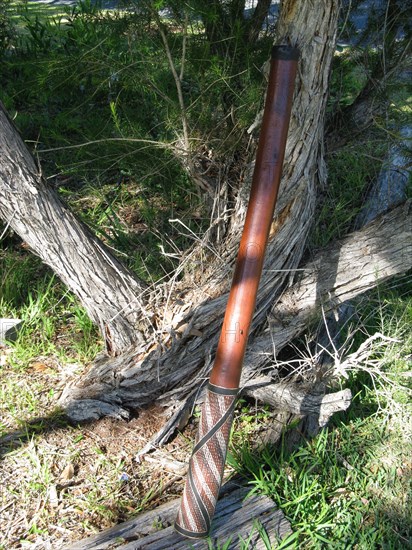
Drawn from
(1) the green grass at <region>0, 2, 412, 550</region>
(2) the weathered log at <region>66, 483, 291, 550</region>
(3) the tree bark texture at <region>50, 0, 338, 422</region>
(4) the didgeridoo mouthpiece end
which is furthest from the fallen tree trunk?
(4) the didgeridoo mouthpiece end

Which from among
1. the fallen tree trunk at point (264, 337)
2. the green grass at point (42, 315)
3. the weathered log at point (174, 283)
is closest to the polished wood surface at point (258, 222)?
the weathered log at point (174, 283)

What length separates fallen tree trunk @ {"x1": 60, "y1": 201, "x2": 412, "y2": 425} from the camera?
9.37ft

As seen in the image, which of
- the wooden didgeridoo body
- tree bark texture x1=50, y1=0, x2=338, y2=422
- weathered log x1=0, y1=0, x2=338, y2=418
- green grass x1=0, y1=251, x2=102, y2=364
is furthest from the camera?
green grass x1=0, y1=251, x2=102, y2=364

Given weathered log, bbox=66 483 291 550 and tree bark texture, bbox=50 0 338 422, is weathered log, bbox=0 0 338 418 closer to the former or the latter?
tree bark texture, bbox=50 0 338 422

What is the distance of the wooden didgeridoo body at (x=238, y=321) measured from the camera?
7.54 ft

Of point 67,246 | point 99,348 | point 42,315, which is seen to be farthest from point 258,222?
point 42,315

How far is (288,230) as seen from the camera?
2.89m

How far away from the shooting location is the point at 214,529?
2.43 metres

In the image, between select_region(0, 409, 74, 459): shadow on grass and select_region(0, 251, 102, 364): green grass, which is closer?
select_region(0, 409, 74, 459): shadow on grass

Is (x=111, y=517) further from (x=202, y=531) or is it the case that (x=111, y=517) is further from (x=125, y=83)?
(x=125, y=83)

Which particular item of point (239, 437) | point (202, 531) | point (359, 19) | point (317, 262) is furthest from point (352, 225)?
point (202, 531)

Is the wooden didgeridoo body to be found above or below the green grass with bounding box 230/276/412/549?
above

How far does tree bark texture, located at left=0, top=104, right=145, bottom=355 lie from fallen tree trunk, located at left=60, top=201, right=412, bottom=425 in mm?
163

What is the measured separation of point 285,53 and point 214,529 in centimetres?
176
